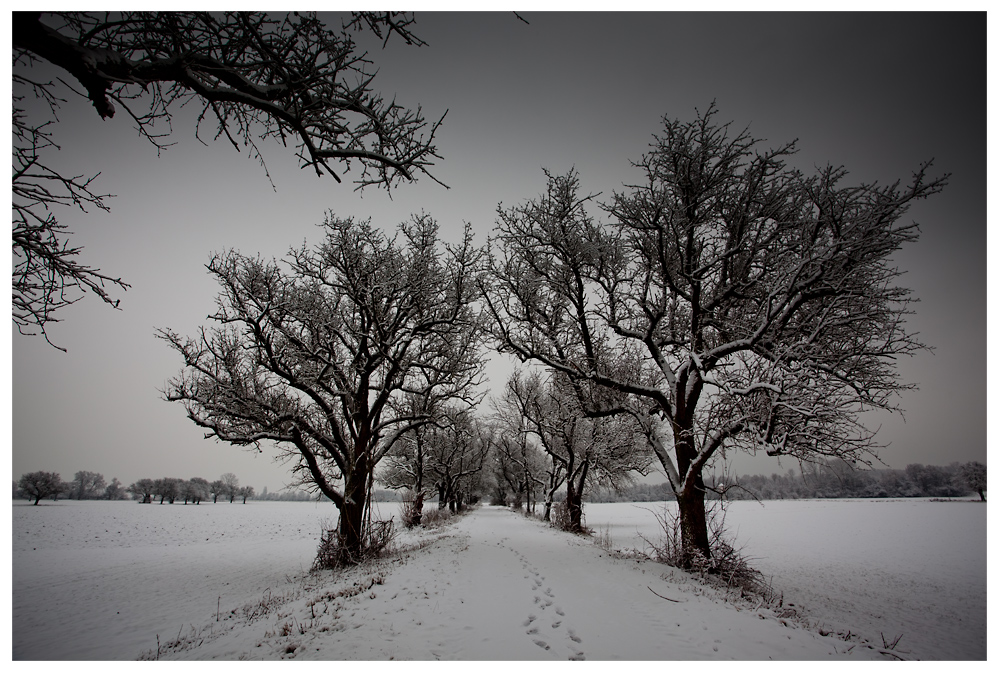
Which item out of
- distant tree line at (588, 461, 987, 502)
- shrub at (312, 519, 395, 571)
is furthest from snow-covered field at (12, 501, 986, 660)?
distant tree line at (588, 461, 987, 502)

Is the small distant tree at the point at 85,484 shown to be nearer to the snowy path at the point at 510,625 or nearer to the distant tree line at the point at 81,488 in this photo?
the distant tree line at the point at 81,488

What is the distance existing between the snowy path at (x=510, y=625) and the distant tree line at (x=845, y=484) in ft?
6.89

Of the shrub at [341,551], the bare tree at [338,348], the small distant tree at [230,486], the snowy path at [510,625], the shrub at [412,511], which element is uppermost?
the bare tree at [338,348]

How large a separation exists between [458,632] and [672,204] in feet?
26.5

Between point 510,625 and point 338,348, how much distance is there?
8041 millimetres

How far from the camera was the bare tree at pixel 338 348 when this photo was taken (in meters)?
8.24

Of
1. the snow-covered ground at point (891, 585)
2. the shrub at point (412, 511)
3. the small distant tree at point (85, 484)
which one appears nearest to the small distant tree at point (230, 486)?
the small distant tree at point (85, 484)

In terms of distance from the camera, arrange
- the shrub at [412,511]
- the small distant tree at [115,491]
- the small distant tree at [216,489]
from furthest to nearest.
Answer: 1. the small distant tree at [216,489]
2. the small distant tree at [115,491]
3. the shrub at [412,511]

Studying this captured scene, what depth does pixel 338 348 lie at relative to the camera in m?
10.2

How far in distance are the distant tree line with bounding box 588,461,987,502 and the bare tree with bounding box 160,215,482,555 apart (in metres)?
7.09

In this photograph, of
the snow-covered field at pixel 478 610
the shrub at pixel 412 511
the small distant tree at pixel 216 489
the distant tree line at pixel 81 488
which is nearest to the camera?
the snow-covered field at pixel 478 610

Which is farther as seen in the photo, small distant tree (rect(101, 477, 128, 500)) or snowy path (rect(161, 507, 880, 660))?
small distant tree (rect(101, 477, 128, 500))

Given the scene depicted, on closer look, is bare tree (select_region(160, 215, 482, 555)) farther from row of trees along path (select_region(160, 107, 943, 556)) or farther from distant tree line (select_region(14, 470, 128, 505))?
distant tree line (select_region(14, 470, 128, 505))

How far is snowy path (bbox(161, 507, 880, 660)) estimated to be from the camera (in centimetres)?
358
